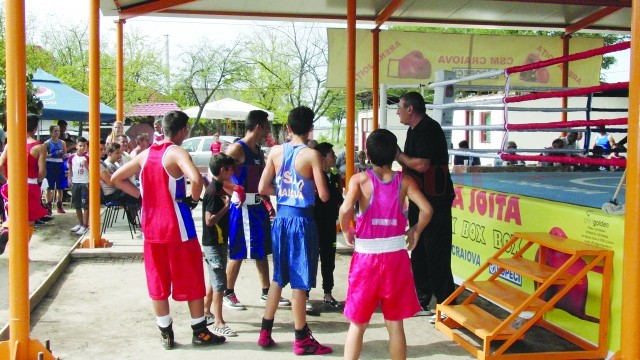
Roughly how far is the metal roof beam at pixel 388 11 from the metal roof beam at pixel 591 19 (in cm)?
350

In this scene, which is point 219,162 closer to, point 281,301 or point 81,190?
point 281,301

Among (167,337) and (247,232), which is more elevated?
(247,232)

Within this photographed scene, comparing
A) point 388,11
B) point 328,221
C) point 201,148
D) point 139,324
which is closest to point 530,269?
point 328,221

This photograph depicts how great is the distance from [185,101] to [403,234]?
32835 millimetres

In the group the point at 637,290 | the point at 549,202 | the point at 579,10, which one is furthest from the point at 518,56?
the point at 637,290

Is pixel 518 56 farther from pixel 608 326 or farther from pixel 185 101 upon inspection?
pixel 185 101

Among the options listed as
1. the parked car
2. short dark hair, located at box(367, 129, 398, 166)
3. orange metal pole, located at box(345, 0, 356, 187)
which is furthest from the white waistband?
the parked car

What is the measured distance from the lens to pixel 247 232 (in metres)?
5.18

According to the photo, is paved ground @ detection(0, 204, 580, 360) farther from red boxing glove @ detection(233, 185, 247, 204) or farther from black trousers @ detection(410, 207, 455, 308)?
red boxing glove @ detection(233, 185, 247, 204)

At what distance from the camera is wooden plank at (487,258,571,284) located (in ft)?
14.0

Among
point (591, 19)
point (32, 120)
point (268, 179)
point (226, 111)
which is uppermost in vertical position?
point (591, 19)

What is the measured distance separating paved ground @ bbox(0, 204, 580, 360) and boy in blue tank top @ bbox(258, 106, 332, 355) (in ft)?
1.09

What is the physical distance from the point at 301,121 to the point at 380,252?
1244mm

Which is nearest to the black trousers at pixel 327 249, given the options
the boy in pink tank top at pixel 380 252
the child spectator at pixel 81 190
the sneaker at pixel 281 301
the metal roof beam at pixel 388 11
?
the sneaker at pixel 281 301
